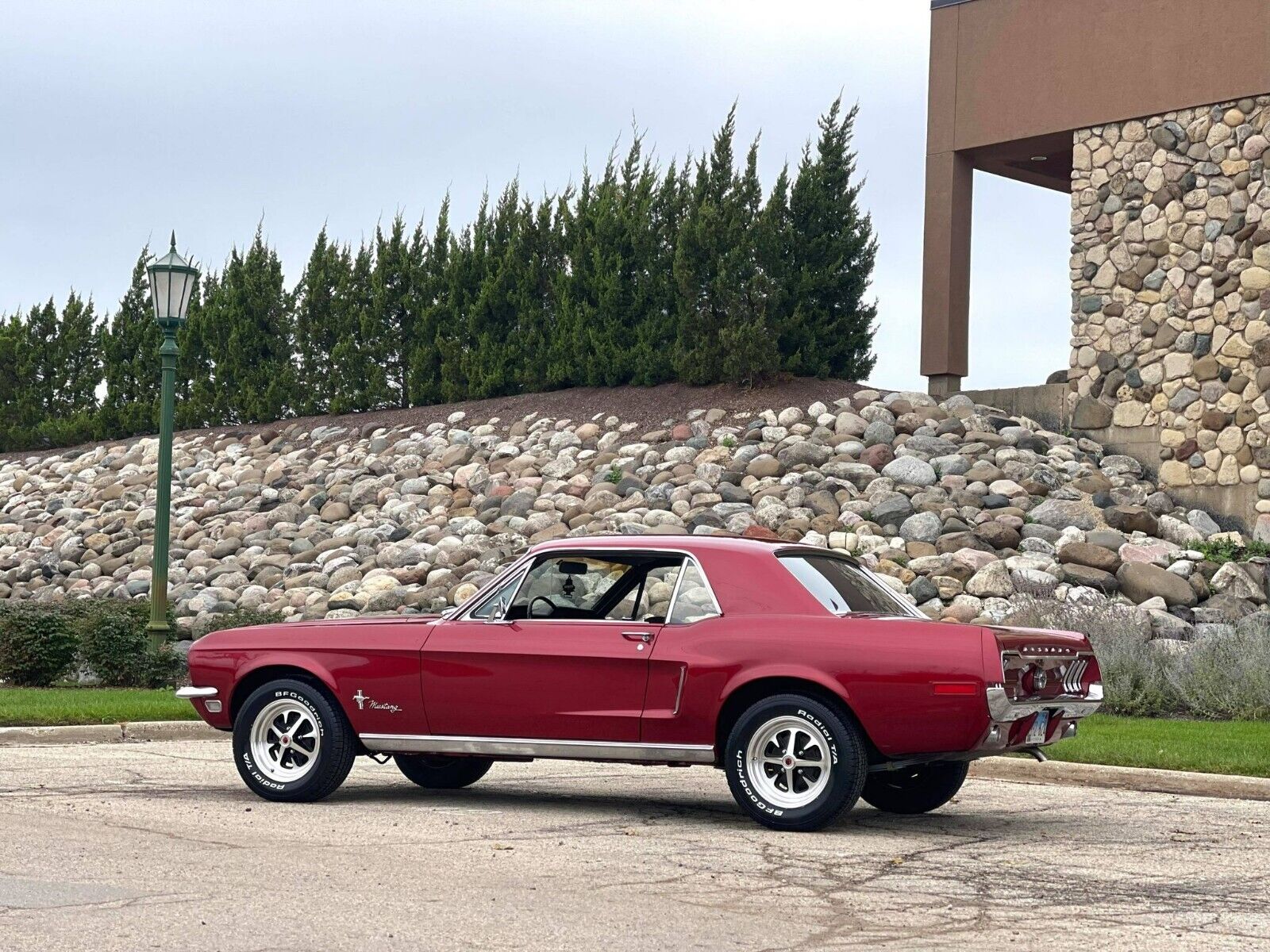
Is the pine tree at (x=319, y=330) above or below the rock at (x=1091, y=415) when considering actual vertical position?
above

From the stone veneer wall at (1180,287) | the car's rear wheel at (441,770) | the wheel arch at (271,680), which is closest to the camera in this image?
the wheel arch at (271,680)

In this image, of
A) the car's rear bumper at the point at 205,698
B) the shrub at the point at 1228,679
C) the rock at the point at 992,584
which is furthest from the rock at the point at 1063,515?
the car's rear bumper at the point at 205,698

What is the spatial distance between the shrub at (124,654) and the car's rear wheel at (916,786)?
10.2 m

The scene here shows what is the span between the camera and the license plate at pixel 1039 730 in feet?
28.7

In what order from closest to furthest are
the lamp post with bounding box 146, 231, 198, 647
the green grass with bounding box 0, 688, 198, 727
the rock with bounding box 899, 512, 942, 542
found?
the green grass with bounding box 0, 688, 198, 727, the lamp post with bounding box 146, 231, 198, 647, the rock with bounding box 899, 512, 942, 542

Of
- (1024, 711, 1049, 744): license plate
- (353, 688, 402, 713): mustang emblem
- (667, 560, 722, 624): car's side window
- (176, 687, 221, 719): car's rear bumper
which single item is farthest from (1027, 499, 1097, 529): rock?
(176, 687, 221, 719): car's rear bumper

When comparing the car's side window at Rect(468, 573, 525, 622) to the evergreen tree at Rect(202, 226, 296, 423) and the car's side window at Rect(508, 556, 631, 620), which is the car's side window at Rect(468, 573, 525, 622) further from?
the evergreen tree at Rect(202, 226, 296, 423)

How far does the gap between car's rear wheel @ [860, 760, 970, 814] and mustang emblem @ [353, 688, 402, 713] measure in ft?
9.09

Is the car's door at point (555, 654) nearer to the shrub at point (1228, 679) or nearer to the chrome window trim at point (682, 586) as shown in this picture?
the chrome window trim at point (682, 586)

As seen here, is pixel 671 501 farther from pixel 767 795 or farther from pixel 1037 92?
pixel 767 795

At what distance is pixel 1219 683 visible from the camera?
15.6 metres

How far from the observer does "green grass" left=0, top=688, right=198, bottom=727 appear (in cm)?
1391

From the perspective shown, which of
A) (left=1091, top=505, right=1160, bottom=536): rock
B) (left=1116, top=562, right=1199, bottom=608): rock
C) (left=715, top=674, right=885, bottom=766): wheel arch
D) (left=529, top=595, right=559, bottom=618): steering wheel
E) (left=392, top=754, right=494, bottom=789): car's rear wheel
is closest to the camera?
(left=715, top=674, right=885, bottom=766): wheel arch

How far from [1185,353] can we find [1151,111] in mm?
3393
